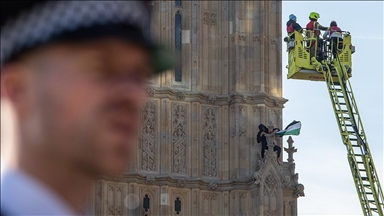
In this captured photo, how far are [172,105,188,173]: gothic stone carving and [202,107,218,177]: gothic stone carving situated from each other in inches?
19.2

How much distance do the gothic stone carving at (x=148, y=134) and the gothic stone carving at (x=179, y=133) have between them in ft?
1.55

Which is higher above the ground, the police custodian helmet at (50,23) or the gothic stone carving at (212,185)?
the gothic stone carving at (212,185)

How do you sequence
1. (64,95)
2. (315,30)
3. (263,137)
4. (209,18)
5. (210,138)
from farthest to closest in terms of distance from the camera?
(315,30) < (209,18) < (210,138) < (263,137) < (64,95)

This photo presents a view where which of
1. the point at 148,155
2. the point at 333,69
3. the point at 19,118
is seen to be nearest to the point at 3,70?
the point at 19,118

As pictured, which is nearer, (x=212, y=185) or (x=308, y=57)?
(x=212, y=185)

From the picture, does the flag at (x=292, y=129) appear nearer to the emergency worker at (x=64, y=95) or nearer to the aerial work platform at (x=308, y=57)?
the aerial work platform at (x=308, y=57)

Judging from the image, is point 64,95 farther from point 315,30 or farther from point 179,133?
point 315,30

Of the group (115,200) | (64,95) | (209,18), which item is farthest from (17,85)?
(209,18)

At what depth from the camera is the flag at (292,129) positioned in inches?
1187

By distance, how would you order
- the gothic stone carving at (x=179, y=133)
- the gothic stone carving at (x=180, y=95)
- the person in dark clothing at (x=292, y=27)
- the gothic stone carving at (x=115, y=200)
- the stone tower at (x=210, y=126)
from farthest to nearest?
the person in dark clothing at (x=292, y=27)
the gothic stone carving at (x=179, y=133)
the gothic stone carving at (x=180, y=95)
the stone tower at (x=210, y=126)
the gothic stone carving at (x=115, y=200)

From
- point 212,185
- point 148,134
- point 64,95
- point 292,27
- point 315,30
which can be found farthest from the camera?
point 315,30

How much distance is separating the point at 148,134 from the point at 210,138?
4.64ft

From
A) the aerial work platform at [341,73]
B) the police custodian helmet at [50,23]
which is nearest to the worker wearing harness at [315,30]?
the aerial work platform at [341,73]

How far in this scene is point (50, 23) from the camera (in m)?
2.12
